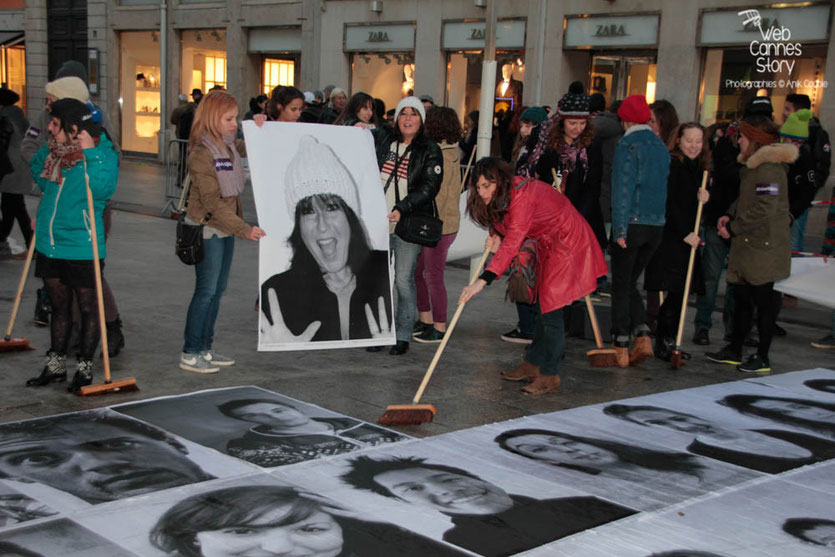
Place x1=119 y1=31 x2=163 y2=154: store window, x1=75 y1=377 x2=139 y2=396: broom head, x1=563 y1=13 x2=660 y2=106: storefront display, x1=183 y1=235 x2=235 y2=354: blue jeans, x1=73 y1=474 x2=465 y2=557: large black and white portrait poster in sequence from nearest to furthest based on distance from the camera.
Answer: x1=73 y1=474 x2=465 y2=557: large black and white portrait poster
x1=75 y1=377 x2=139 y2=396: broom head
x1=183 y1=235 x2=235 y2=354: blue jeans
x1=563 y1=13 x2=660 y2=106: storefront display
x1=119 y1=31 x2=163 y2=154: store window

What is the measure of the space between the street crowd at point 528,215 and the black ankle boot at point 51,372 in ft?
0.04

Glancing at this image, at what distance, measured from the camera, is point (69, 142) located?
17.5 ft

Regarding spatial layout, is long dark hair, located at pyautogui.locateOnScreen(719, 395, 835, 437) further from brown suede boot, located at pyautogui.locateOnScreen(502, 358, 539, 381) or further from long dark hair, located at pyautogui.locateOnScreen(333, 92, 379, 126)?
long dark hair, located at pyautogui.locateOnScreen(333, 92, 379, 126)

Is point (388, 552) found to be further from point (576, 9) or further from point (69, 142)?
point (576, 9)

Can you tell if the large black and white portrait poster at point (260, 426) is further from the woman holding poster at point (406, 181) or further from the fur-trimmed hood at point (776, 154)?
the fur-trimmed hood at point (776, 154)

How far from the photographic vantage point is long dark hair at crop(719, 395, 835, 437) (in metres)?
Result: 5.48

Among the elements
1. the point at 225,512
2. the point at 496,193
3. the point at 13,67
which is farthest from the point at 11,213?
the point at 13,67

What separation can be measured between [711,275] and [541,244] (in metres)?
2.49

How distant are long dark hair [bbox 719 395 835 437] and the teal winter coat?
12.9 feet

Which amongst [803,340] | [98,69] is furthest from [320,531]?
[98,69]

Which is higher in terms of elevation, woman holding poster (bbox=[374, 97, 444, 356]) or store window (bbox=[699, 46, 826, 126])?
store window (bbox=[699, 46, 826, 126])

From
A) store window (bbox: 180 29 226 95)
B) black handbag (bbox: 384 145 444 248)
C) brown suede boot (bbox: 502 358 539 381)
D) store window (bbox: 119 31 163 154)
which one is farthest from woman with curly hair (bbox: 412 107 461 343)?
store window (bbox: 119 31 163 154)

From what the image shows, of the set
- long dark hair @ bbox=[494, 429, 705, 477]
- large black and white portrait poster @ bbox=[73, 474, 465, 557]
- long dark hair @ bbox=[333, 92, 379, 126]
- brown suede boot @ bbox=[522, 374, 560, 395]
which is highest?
long dark hair @ bbox=[333, 92, 379, 126]

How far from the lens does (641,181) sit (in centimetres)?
659
